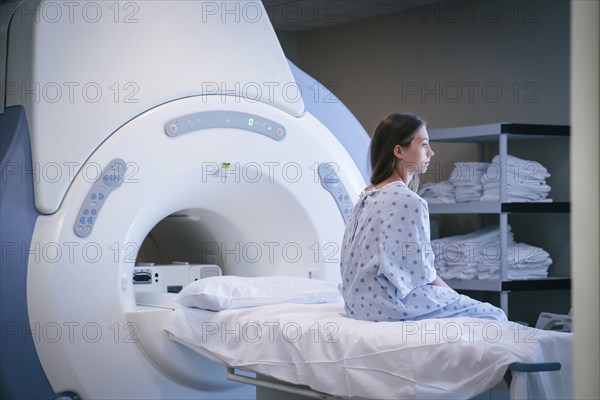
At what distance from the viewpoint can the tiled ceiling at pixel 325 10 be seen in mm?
4434

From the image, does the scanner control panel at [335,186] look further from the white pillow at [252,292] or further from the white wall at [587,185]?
the white wall at [587,185]

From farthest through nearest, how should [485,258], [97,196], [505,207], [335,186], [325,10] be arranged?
[325,10], [485,258], [505,207], [335,186], [97,196]

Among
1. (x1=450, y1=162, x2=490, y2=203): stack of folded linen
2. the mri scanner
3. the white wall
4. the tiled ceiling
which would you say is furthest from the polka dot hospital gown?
the tiled ceiling

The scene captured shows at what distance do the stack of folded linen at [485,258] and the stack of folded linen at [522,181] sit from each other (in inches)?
8.3

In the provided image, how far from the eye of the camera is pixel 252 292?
259 centimetres

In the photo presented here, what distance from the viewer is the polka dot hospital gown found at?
2.15 meters

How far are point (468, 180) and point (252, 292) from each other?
165 centimetres

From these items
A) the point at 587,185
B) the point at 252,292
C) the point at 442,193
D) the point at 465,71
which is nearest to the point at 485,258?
the point at 442,193

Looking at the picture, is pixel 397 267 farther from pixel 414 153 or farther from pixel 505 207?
pixel 505 207

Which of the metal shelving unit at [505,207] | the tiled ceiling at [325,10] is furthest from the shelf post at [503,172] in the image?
the tiled ceiling at [325,10]

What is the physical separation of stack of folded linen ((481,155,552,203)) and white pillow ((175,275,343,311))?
4.23ft

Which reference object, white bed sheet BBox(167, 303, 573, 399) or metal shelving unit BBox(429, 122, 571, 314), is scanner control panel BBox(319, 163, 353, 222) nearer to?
white bed sheet BBox(167, 303, 573, 399)

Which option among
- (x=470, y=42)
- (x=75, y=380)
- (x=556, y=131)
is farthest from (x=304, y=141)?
(x=470, y=42)

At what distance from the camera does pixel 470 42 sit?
435 centimetres
